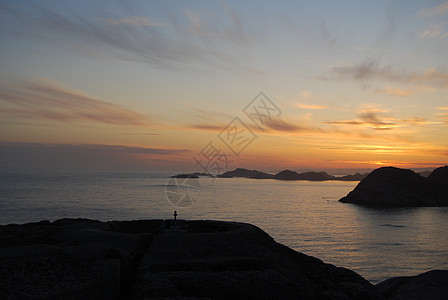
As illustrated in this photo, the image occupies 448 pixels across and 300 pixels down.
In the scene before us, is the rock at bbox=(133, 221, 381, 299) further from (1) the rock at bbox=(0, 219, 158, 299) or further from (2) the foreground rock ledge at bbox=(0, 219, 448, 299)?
(1) the rock at bbox=(0, 219, 158, 299)

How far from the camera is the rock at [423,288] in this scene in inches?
863

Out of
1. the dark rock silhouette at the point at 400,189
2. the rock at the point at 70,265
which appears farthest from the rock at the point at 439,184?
the rock at the point at 70,265

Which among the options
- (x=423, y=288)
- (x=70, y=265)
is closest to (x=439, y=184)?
(x=423, y=288)

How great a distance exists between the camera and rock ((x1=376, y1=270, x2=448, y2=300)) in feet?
71.9

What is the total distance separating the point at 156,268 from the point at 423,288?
720 inches

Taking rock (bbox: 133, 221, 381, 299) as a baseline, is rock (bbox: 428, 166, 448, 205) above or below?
above

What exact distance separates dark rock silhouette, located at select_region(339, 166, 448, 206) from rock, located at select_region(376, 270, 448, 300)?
121m

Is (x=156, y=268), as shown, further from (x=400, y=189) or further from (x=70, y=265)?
(x=400, y=189)

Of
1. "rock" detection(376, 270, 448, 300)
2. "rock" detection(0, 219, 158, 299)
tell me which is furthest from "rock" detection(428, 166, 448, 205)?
"rock" detection(0, 219, 158, 299)

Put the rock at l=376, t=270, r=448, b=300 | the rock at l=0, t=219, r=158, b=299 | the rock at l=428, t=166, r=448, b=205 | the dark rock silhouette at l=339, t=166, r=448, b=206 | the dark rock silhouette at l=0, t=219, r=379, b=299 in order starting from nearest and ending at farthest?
the rock at l=0, t=219, r=158, b=299
the dark rock silhouette at l=0, t=219, r=379, b=299
the rock at l=376, t=270, r=448, b=300
the dark rock silhouette at l=339, t=166, r=448, b=206
the rock at l=428, t=166, r=448, b=205

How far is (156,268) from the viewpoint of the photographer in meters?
14.4

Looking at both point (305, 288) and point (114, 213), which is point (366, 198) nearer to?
point (114, 213)

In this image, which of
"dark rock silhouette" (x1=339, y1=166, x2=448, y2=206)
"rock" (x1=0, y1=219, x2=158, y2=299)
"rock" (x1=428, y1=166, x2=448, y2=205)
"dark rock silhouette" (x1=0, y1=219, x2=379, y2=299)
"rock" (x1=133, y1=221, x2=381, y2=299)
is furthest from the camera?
"rock" (x1=428, y1=166, x2=448, y2=205)

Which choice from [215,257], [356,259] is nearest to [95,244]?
[215,257]
